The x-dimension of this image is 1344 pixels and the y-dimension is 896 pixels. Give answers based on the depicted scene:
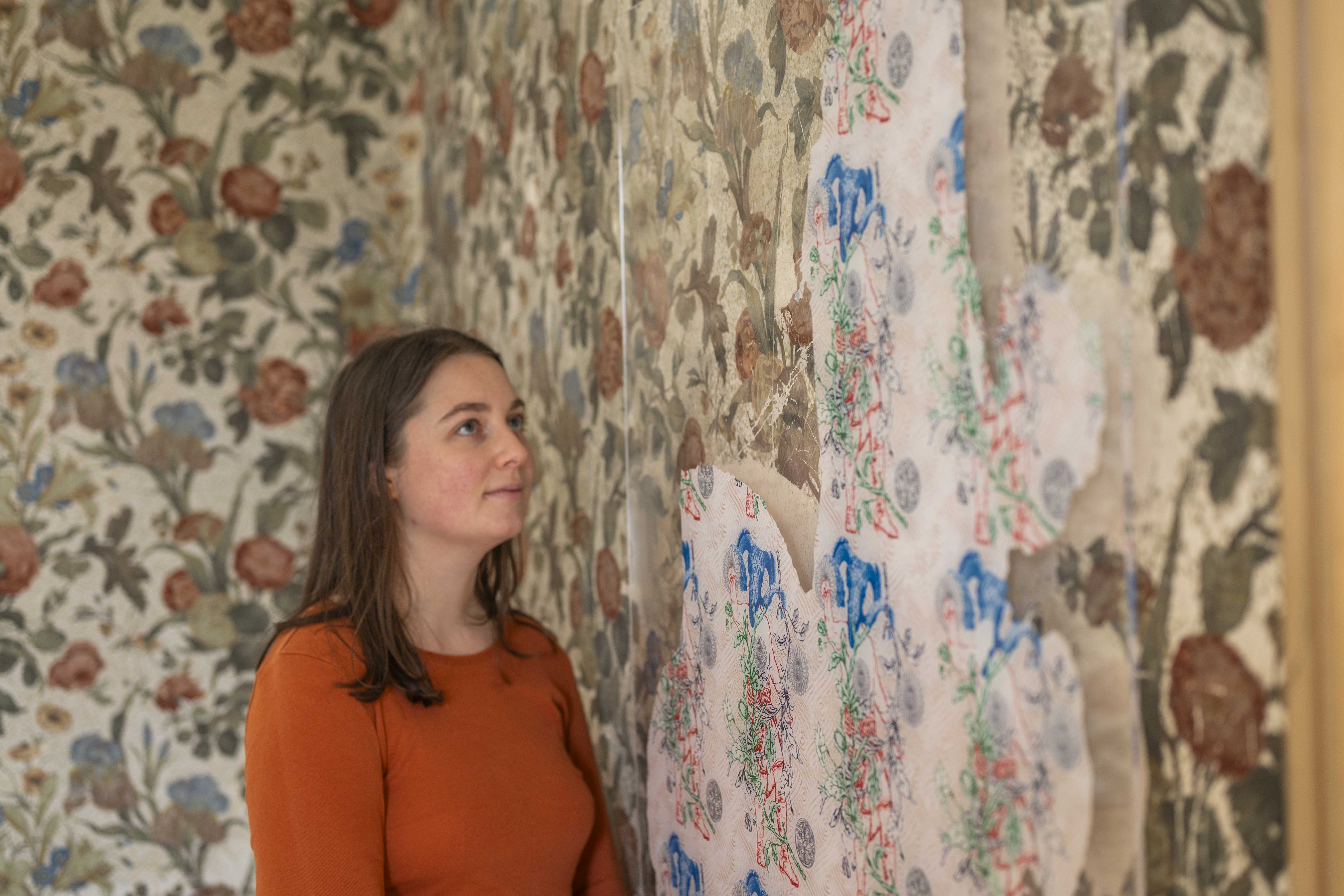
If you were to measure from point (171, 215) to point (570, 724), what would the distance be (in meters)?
1.47

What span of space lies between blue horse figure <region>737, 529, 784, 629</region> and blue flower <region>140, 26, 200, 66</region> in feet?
6.02

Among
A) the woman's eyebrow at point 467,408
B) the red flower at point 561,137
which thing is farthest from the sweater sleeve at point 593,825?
the red flower at point 561,137

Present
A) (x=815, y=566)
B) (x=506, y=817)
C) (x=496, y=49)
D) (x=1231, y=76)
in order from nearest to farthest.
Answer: (x=1231, y=76) → (x=815, y=566) → (x=506, y=817) → (x=496, y=49)

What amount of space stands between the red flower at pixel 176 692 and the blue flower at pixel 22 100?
1176 mm

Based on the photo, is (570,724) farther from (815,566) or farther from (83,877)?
(83,877)

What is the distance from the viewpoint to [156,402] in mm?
2229

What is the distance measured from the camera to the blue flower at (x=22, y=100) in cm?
212

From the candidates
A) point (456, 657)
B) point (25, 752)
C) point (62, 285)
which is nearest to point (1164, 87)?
point (456, 657)

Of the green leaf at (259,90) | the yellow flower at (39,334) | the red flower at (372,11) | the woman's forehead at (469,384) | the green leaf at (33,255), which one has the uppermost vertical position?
the red flower at (372,11)

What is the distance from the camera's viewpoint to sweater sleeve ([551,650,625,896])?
145cm

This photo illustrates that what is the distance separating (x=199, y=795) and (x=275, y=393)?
86cm

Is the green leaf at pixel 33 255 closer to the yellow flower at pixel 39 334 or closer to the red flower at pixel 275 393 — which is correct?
the yellow flower at pixel 39 334

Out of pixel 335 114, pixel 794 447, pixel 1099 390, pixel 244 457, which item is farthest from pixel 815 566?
pixel 335 114

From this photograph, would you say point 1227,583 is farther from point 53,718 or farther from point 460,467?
point 53,718
